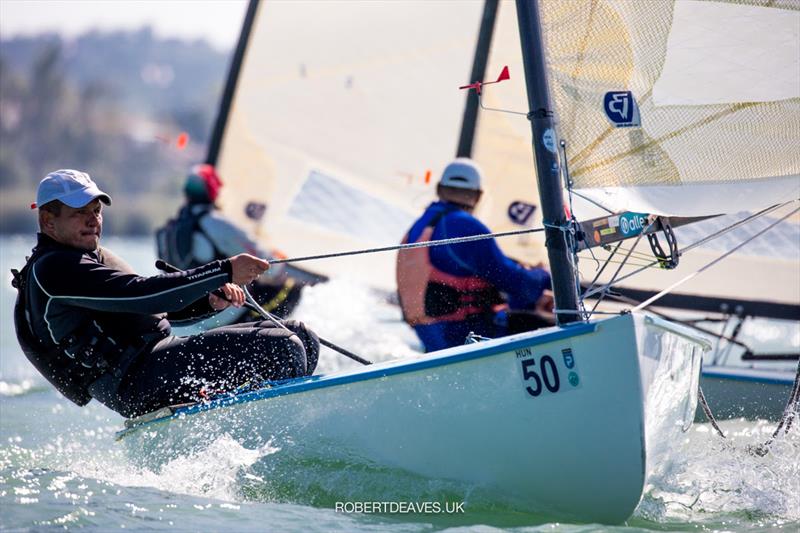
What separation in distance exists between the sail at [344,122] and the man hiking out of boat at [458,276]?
Result: 287 centimetres

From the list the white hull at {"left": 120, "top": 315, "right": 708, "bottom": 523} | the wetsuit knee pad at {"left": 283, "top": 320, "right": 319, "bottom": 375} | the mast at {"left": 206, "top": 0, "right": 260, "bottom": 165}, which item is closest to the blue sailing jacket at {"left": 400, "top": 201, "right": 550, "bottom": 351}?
the wetsuit knee pad at {"left": 283, "top": 320, "right": 319, "bottom": 375}

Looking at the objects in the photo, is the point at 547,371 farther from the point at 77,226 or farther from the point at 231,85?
the point at 231,85

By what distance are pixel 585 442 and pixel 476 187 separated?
6.09ft

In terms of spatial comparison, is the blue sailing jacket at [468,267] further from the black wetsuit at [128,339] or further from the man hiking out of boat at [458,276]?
the black wetsuit at [128,339]

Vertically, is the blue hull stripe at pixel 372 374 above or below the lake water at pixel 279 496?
above

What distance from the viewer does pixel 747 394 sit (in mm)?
5168

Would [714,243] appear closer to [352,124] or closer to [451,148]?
[451,148]

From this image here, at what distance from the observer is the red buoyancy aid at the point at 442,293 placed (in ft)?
15.6

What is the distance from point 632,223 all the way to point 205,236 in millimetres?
3500

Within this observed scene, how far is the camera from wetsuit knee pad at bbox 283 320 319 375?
394cm

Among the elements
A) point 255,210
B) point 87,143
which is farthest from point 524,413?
point 87,143

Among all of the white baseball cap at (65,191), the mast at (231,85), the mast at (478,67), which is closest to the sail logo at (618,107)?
the white baseball cap at (65,191)

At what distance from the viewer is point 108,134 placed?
63.3 m

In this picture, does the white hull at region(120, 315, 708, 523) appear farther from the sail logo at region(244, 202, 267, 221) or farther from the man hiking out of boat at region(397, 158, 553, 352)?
the sail logo at region(244, 202, 267, 221)
